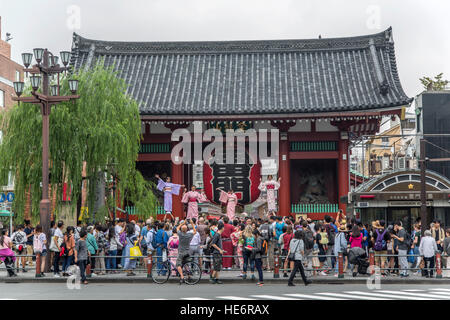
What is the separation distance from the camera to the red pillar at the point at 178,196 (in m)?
32.4

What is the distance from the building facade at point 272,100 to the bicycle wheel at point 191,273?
11864 mm

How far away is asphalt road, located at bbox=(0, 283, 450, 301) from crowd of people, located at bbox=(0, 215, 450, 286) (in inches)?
41.1

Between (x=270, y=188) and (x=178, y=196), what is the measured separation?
497 cm

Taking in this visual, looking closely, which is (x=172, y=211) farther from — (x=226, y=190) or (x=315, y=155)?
(x=315, y=155)

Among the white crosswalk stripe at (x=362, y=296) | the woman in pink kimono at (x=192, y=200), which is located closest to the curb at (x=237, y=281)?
the white crosswalk stripe at (x=362, y=296)

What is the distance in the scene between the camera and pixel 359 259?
2050 cm

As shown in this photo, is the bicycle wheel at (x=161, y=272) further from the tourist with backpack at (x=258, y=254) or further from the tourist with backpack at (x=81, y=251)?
the tourist with backpack at (x=258, y=254)

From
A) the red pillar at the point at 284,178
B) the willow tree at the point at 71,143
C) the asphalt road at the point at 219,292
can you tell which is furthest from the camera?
the red pillar at the point at 284,178

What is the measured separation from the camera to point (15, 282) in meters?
20.9

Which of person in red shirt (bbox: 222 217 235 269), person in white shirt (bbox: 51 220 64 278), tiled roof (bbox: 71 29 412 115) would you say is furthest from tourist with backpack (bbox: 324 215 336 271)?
tiled roof (bbox: 71 29 412 115)

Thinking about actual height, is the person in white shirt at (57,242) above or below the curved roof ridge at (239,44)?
below

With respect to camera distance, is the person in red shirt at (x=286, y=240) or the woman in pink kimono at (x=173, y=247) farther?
the person in red shirt at (x=286, y=240)

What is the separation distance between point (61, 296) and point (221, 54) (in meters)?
24.3

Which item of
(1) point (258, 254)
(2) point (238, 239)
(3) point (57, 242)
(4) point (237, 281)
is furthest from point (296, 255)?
(3) point (57, 242)
